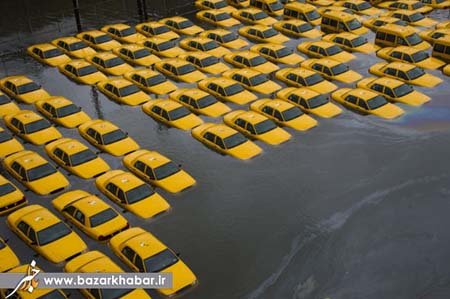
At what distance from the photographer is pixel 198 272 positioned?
877 inches

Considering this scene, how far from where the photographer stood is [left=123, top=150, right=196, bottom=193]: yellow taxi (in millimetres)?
27527

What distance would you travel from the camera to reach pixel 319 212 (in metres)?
25.8

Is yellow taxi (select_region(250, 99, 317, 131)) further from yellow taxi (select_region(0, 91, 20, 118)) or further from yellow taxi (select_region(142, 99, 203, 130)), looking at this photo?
yellow taxi (select_region(0, 91, 20, 118))

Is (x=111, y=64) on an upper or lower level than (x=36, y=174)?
upper

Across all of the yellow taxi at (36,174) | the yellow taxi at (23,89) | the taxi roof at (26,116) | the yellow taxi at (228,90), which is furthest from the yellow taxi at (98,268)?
the yellow taxi at (23,89)

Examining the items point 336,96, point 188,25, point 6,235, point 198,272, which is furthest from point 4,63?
point 198,272

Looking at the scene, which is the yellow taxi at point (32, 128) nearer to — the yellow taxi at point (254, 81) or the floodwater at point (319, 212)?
the floodwater at point (319, 212)

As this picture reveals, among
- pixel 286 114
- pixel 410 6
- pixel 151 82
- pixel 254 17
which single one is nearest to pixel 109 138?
pixel 151 82

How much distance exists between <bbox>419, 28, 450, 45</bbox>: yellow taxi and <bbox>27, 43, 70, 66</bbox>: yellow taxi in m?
28.6

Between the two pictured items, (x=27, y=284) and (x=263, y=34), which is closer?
(x=27, y=284)

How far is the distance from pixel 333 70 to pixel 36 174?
21.3m

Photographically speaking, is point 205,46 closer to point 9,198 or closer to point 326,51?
point 326,51

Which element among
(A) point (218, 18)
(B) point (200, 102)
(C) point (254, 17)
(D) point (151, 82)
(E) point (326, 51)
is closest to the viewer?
(B) point (200, 102)

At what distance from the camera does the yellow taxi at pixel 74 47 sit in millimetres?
43844
